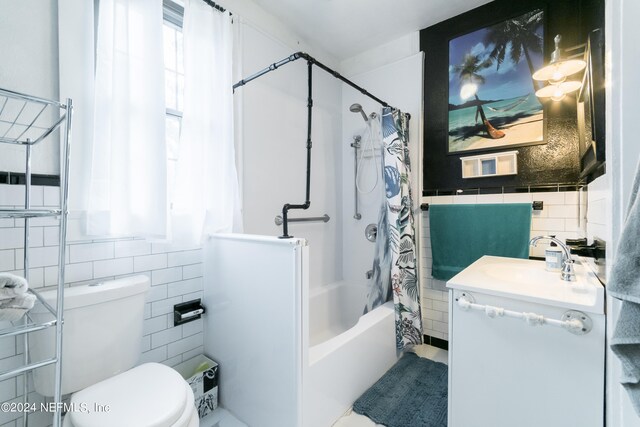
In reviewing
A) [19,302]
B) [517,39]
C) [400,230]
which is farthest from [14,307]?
[517,39]

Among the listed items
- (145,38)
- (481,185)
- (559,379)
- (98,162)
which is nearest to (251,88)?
(145,38)

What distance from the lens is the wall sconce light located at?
144 cm

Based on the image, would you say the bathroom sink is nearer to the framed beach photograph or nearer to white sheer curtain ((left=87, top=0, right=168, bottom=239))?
the framed beach photograph

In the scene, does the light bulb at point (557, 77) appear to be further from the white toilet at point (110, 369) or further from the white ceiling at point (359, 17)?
the white toilet at point (110, 369)

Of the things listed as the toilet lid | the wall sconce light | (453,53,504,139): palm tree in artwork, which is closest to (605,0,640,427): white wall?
the wall sconce light

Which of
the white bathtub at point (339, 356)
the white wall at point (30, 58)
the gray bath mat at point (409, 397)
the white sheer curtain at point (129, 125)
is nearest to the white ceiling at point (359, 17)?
the white sheer curtain at point (129, 125)

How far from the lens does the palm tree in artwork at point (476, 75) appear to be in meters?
1.95

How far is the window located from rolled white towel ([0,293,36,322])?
92 centimetres

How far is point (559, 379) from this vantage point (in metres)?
0.97

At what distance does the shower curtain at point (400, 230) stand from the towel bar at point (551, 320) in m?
0.90

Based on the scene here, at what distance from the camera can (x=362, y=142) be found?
8.46 feet

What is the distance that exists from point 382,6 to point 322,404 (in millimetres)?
2557

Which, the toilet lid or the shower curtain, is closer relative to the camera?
the toilet lid

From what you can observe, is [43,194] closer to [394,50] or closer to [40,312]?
[40,312]
